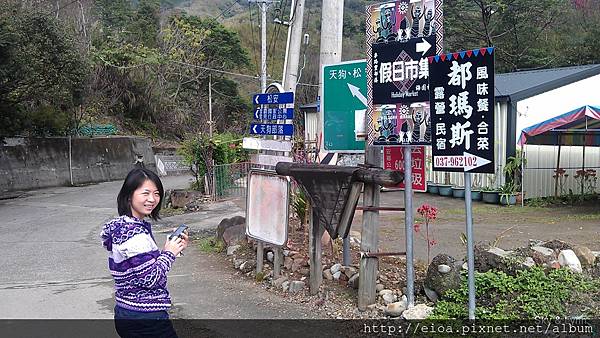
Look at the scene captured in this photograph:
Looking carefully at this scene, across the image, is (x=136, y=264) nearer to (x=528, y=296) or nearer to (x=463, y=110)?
(x=463, y=110)

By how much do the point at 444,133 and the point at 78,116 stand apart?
94.5 ft

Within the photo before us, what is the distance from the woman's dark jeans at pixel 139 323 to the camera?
3162 mm

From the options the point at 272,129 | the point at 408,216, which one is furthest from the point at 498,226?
the point at 408,216

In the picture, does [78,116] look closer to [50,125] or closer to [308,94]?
[50,125]

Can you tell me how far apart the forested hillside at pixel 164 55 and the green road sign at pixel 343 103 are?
47.1ft

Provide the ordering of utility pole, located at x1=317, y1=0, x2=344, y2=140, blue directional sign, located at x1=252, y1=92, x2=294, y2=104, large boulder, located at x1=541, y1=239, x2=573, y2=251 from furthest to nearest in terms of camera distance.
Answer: blue directional sign, located at x1=252, y1=92, x2=294, y2=104
utility pole, located at x1=317, y1=0, x2=344, y2=140
large boulder, located at x1=541, y1=239, x2=573, y2=251

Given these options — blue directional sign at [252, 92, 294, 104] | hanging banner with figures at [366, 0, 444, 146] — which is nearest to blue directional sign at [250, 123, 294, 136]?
blue directional sign at [252, 92, 294, 104]

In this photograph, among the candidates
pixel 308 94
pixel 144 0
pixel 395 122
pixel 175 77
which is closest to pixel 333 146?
pixel 395 122

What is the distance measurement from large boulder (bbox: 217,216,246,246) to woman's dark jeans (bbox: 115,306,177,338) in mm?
5802

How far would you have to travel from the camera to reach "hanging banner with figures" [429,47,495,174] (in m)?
4.65

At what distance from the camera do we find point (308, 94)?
42469mm

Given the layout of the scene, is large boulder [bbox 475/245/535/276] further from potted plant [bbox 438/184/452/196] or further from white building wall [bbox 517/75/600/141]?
potted plant [bbox 438/184/452/196]

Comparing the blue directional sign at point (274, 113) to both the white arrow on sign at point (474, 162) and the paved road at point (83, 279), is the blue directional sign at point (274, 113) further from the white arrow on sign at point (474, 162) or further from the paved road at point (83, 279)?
the white arrow on sign at point (474, 162)

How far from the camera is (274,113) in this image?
9.06m
